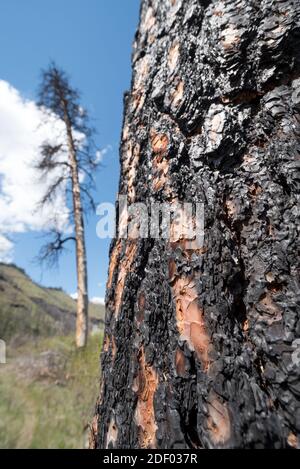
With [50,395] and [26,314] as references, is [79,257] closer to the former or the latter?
[50,395]

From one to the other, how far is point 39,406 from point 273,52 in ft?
12.7

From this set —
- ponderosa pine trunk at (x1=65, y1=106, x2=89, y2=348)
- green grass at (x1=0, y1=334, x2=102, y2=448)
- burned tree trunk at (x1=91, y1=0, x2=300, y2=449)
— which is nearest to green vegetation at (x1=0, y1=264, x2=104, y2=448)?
green grass at (x1=0, y1=334, x2=102, y2=448)

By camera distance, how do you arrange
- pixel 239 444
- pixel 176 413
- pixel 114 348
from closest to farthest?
1. pixel 239 444
2. pixel 176 413
3. pixel 114 348

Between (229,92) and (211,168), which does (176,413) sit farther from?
(229,92)

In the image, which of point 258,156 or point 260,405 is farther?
point 258,156

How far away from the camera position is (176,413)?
796 millimetres

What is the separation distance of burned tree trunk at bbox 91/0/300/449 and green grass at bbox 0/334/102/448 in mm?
2057

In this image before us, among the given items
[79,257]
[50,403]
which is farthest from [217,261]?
[79,257]

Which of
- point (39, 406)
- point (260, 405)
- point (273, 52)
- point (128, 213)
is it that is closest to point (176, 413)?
point (260, 405)

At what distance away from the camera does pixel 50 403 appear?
3.35 m

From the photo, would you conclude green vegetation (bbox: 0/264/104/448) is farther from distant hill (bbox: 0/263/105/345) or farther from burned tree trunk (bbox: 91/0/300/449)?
distant hill (bbox: 0/263/105/345)

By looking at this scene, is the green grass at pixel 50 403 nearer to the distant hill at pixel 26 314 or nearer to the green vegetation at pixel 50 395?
the green vegetation at pixel 50 395

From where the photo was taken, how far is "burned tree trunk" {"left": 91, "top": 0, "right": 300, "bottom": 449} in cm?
76
